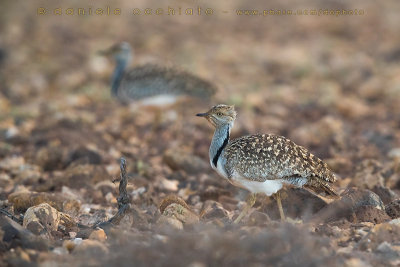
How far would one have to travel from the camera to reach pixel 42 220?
5.37 metres

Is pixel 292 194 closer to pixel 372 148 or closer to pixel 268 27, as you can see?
pixel 372 148

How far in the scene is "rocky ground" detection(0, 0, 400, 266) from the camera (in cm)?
461

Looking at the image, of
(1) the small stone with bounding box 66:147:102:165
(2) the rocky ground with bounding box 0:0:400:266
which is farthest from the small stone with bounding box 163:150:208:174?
(1) the small stone with bounding box 66:147:102:165

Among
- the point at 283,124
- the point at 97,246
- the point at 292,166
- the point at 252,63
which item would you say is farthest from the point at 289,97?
the point at 97,246

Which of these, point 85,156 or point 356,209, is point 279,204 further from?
point 85,156

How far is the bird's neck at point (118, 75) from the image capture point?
35.7 ft

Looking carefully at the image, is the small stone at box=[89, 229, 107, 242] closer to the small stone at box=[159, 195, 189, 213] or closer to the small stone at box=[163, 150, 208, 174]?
the small stone at box=[159, 195, 189, 213]

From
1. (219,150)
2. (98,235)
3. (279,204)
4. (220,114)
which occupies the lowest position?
(279,204)

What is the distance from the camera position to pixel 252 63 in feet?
47.0

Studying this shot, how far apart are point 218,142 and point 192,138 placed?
3435 millimetres

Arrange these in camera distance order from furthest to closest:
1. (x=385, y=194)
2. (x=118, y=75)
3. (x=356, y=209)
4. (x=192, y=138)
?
(x=118, y=75) < (x=192, y=138) < (x=385, y=194) < (x=356, y=209)

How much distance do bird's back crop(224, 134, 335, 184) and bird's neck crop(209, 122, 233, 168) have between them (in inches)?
6.5

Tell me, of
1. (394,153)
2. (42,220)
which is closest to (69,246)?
(42,220)

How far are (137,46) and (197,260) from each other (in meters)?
11.9
